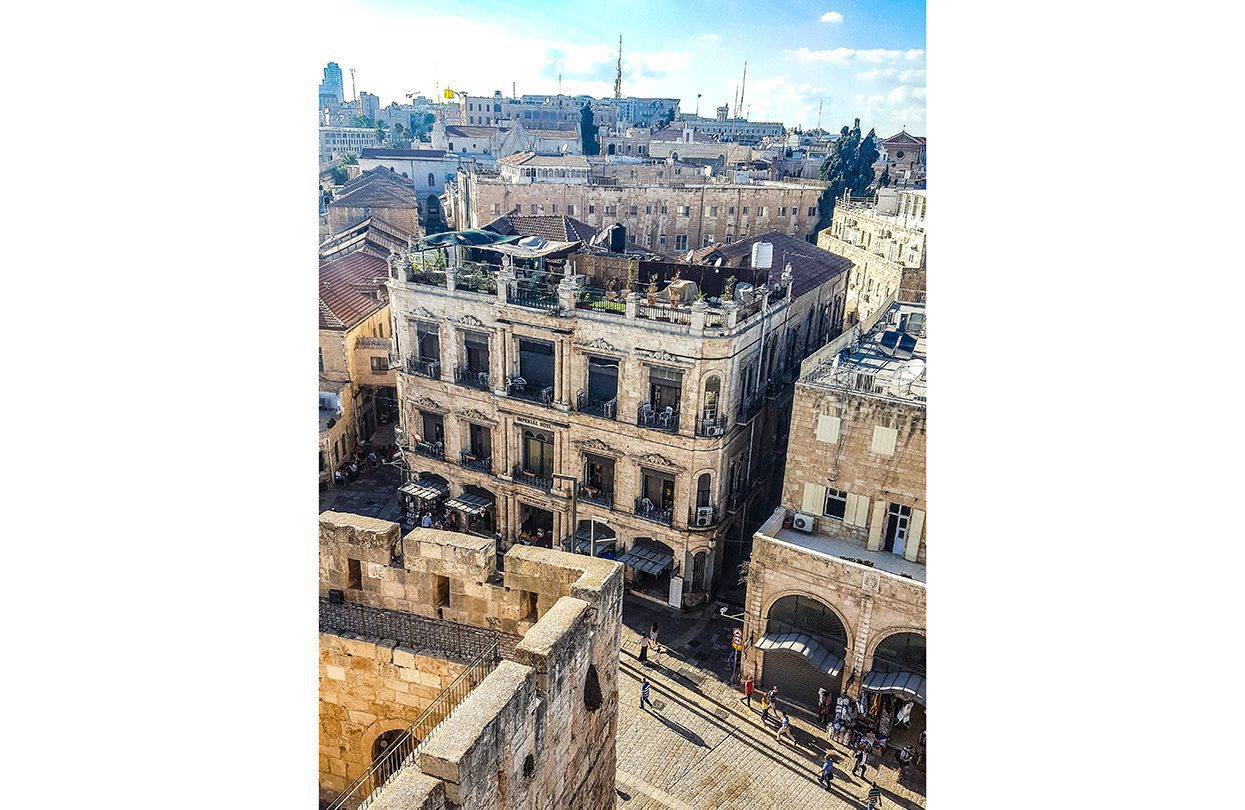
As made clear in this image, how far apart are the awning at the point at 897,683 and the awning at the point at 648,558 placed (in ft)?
26.2

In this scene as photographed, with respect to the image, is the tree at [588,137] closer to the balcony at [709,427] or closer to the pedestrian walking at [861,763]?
the balcony at [709,427]

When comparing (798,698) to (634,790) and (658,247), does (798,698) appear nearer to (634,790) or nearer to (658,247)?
(634,790)

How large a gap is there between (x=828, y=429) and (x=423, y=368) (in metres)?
16.6

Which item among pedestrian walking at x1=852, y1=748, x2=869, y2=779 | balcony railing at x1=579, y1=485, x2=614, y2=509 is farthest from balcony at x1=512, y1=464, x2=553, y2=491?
pedestrian walking at x1=852, y1=748, x2=869, y2=779

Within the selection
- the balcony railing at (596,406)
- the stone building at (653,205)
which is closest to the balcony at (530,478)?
the balcony railing at (596,406)

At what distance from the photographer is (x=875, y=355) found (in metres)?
25.3

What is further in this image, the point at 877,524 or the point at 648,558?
the point at 648,558

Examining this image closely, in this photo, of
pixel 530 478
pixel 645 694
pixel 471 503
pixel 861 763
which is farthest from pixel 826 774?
pixel 471 503

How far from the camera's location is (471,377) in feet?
101

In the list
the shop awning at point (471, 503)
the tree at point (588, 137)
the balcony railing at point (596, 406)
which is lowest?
the shop awning at point (471, 503)

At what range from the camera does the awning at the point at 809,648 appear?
22.3 metres

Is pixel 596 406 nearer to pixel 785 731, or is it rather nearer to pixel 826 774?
pixel 785 731

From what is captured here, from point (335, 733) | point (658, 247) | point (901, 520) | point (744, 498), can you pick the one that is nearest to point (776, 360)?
point (744, 498)
